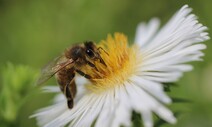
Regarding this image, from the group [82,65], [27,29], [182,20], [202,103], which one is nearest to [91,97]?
[82,65]

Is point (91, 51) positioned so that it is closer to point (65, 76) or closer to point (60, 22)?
point (65, 76)

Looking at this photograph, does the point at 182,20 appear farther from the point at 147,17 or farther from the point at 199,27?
the point at 147,17

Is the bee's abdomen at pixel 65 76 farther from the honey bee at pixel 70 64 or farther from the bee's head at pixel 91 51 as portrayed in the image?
the bee's head at pixel 91 51

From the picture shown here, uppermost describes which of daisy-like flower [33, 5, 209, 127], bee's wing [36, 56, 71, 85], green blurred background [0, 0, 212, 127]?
green blurred background [0, 0, 212, 127]

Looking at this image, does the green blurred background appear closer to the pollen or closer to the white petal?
the white petal

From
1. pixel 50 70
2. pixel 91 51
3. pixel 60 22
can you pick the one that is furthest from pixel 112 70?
pixel 60 22

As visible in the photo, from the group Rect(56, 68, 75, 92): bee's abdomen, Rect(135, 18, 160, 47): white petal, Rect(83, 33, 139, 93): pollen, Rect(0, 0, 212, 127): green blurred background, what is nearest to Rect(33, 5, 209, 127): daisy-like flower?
Rect(83, 33, 139, 93): pollen

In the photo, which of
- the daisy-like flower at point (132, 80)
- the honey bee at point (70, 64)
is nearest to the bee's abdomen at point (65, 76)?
the honey bee at point (70, 64)

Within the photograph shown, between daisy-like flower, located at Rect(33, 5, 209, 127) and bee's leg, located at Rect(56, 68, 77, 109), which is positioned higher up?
bee's leg, located at Rect(56, 68, 77, 109)
